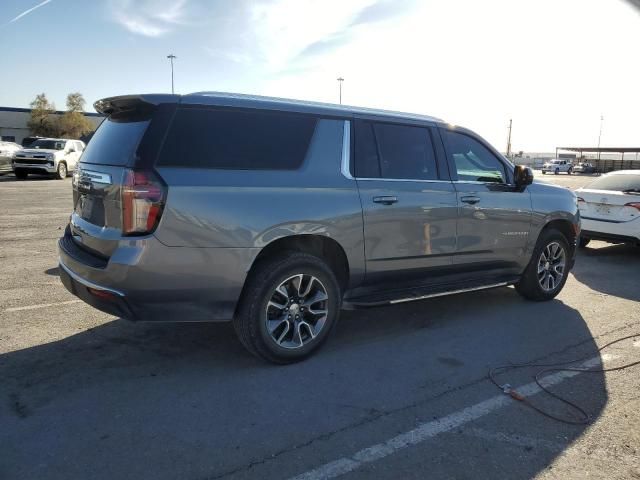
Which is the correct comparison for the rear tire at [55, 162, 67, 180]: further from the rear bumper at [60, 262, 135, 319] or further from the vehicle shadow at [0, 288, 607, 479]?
the rear bumper at [60, 262, 135, 319]

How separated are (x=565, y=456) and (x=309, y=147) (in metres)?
2.70

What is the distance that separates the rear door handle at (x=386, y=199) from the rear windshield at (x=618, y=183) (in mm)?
6336

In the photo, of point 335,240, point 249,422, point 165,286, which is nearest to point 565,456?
point 249,422

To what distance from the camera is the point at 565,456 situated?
2977mm

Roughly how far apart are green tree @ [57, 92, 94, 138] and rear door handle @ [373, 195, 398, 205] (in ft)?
208

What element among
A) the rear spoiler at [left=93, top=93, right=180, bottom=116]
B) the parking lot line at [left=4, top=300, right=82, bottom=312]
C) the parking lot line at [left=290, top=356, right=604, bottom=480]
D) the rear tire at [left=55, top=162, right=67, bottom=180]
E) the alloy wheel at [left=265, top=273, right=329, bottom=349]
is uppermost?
the rear spoiler at [left=93, top=93, right=180, bottom=116]

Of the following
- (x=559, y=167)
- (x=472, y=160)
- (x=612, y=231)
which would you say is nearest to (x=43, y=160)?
(x=612, y=231)

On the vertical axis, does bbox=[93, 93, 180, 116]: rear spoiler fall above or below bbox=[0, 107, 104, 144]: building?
below

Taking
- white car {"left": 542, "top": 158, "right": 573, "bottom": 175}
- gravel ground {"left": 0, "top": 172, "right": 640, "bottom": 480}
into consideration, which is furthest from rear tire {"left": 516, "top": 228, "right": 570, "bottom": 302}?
white car {"left": 542, "top": 158, "right": 573, "bottom": 175}

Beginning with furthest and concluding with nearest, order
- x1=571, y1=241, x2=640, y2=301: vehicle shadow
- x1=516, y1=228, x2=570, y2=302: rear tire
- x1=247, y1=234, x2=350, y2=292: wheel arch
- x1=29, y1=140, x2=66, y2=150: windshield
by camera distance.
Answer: x1=29, y1=140, x2=66, y2=150: windshield → x1=571, y1=241, x2=640, y2=301: vehicle shadow → x1=516, y1=228, x2=570, y2=302: rear tire → x1=247, y1=234, x2=350, y2=292: wheel arch

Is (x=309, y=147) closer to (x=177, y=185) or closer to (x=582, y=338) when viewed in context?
(x=177, y=185)

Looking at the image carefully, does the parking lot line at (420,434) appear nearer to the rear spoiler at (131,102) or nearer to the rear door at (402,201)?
the rear door at (402,201)

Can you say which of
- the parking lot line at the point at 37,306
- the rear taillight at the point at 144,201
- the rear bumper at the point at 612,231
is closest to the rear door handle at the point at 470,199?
the rear taillight at the point at 144,201

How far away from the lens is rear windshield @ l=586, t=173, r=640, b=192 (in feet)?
29.7
